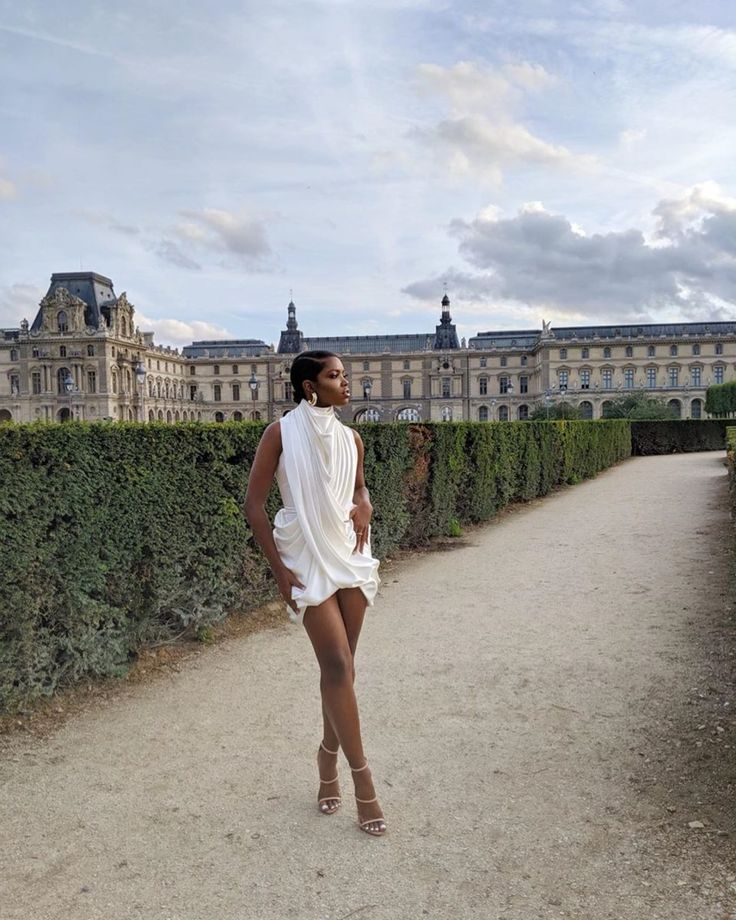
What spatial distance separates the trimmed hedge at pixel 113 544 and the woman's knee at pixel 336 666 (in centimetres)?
196

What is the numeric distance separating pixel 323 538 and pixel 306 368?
69 cm

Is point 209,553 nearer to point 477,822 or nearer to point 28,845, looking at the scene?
point 28,845

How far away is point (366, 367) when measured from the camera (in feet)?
305

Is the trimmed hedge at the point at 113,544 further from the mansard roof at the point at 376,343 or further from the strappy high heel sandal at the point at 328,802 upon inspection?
the mansard roof at the point at 376,343

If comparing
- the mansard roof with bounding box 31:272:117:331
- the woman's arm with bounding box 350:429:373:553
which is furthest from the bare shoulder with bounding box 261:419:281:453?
the mansard roof with bounding box 31:272:117:331

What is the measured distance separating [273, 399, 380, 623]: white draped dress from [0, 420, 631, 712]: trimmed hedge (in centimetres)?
180

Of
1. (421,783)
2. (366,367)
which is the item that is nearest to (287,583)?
(421,783)

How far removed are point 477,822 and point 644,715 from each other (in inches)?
60.8

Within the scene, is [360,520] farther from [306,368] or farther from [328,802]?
[328,802]

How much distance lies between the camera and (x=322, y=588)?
2883 millimetres

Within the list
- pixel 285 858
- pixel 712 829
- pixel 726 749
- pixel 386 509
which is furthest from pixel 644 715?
pixel 386 509

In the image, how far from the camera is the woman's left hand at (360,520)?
310cm

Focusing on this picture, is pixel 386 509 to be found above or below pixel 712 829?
above

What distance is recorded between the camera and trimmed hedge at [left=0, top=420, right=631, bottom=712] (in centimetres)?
398
